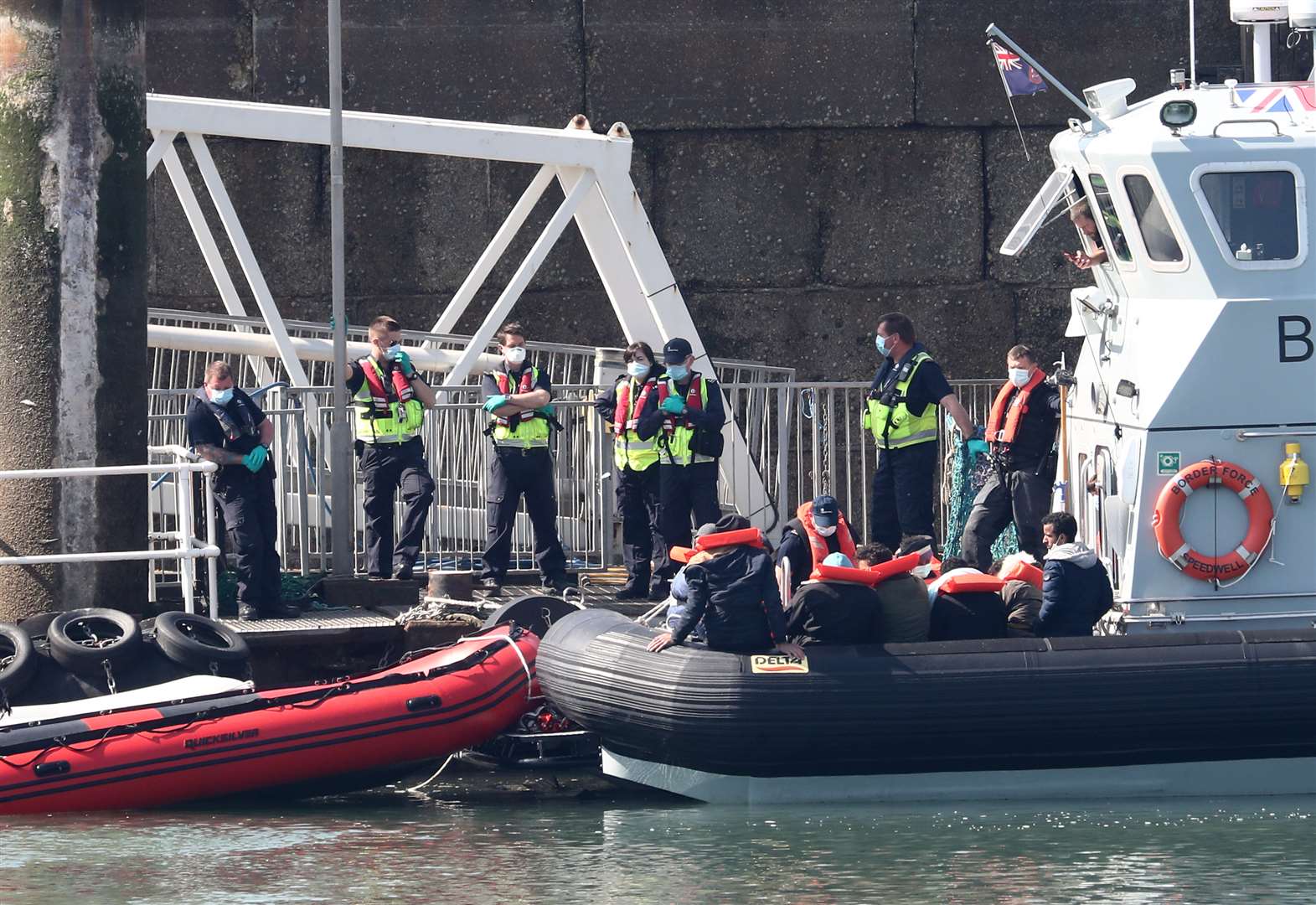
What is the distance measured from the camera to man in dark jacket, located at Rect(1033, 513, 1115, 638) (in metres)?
8.40

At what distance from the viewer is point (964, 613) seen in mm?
8469

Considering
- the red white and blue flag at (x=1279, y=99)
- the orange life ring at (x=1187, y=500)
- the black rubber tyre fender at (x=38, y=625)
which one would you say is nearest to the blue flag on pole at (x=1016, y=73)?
the red white and blue flag at (x=1279, y=99)

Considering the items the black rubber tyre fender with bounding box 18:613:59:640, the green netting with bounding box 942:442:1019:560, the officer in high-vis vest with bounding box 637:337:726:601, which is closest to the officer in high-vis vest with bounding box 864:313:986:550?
the green netting with bounding box 942:442:1019:560

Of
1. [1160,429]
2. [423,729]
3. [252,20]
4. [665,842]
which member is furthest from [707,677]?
[252,20]

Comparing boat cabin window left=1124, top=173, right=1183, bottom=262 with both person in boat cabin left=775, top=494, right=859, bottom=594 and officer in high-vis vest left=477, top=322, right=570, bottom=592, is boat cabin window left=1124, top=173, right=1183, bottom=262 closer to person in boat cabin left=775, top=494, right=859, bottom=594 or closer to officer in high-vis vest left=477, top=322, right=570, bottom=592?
person in boat cabin left=775, top=494, right=859, bottom=594

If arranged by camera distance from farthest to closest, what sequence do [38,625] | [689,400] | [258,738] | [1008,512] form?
1. [689,400]
2. [1008,512]
3. [38,625]
4. [258,738]

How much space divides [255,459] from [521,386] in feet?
4.63

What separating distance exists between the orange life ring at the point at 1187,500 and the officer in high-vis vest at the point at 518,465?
3190mm

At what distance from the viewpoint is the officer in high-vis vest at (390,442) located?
1032 cm

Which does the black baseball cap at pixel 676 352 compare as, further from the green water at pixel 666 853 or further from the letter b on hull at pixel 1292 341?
the letter b on hull at pixel 1292 341

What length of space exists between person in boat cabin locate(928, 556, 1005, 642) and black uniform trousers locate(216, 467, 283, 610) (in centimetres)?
321

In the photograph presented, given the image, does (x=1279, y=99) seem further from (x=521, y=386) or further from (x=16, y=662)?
(x=16, y=662)

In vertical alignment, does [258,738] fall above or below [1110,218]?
below

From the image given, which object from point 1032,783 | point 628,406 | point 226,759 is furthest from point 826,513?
point 226,759
